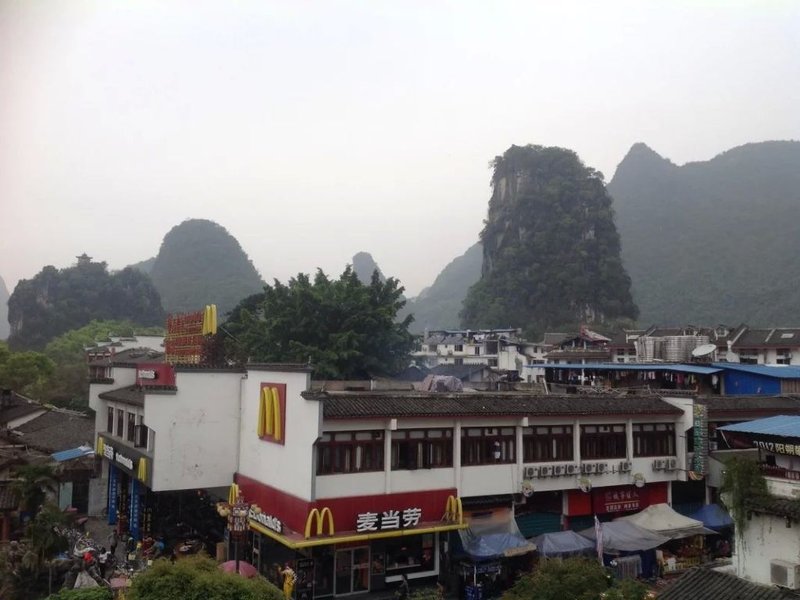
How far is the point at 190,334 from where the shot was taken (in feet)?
91.5

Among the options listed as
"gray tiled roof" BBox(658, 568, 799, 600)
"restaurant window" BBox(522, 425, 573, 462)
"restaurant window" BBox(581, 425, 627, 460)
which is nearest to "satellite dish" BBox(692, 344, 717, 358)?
"restaurant window" BBox(581, 425, 627, 460)

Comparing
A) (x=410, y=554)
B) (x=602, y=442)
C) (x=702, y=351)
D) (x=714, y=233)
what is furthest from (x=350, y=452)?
(x=714, y=233)

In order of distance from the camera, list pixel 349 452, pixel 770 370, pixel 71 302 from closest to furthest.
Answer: pixel 349 452, pixel 770 370, pixel 71 302

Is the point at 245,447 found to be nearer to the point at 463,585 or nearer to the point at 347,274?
the point at 463,585

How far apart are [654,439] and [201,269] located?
136177mm

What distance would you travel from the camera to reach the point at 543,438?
Result: 2173cm

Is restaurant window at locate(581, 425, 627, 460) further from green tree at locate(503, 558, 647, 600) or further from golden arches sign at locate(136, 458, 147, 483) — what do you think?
golden arches sign at locate(136, 458, 147, 483)

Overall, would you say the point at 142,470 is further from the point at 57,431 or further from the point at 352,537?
the point at 57,431

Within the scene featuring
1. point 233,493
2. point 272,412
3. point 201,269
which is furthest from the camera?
point 201,269

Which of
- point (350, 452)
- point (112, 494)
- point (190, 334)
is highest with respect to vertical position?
point (190, 334)

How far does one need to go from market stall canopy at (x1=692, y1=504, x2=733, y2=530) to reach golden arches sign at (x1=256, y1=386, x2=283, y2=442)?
49.2 feet

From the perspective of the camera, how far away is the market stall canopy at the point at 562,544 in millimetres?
19766

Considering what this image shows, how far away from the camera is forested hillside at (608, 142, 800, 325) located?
323ft

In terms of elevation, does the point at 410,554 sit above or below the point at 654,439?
below
